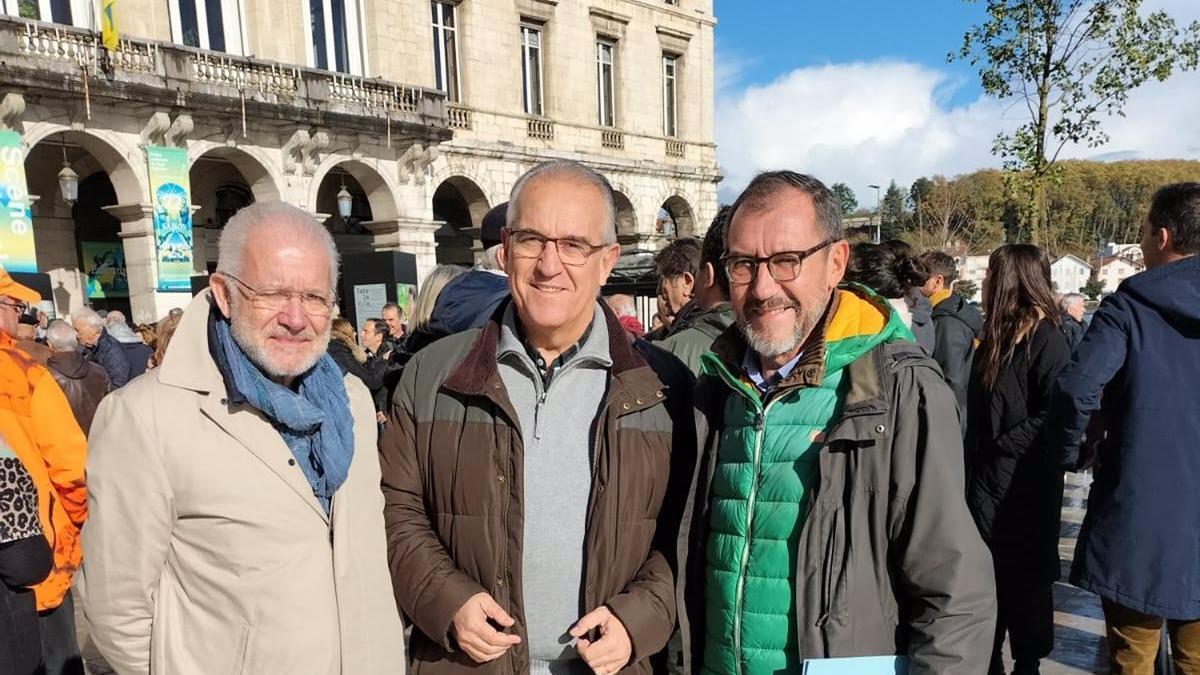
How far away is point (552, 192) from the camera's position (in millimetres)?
1868

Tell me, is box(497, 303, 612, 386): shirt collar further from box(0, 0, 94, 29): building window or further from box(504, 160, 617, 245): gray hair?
box(0, 0, 94, 29): building window

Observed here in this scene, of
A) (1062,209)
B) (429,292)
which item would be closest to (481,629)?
(429,292)

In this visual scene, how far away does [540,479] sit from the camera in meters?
1.87

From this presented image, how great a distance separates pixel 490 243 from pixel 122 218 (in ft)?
39.0

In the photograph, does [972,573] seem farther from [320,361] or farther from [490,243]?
[490,243]

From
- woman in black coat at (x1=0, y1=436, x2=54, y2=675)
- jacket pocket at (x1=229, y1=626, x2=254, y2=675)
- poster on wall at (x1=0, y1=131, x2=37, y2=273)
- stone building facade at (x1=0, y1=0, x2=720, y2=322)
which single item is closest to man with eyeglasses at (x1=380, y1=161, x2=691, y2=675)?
jacket pocket at (x1=229, y1=626, x2=254, y2=675)

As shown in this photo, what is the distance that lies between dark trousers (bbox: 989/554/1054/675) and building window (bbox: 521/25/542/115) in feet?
53.2

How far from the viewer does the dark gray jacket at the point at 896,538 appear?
1.56 meters

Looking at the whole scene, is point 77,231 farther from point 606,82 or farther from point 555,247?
point 555,247

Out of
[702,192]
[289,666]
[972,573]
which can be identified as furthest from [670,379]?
[702,192]

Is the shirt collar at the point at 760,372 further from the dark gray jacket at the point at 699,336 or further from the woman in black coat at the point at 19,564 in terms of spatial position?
the woman in black coat at the point at 19,564

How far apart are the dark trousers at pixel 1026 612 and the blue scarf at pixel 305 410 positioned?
316 cm

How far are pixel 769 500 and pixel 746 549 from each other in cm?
14

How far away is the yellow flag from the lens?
10797 millimetres
